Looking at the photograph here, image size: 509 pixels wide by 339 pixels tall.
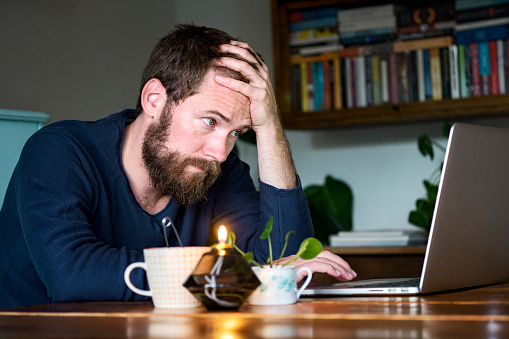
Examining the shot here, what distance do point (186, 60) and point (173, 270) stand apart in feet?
2.52

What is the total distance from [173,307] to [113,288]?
0.24 meters

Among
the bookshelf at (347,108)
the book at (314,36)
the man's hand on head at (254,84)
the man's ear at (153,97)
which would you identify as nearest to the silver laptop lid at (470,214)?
the man's hand on head at (254,84)

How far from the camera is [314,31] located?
311cm

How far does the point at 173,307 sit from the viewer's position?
0.92 metres

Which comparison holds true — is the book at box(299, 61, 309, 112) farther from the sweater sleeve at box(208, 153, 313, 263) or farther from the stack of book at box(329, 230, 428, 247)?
the sweater sleeve at box(208, 153, 313, 263)

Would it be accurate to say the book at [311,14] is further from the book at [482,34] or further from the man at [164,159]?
the man at [164,159]

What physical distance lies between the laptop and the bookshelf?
161 centimetres

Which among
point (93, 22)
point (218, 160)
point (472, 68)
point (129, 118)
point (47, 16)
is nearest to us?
point (218, 160)

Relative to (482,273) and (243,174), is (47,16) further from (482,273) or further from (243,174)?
(482,273)

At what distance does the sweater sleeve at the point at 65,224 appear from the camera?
113cm

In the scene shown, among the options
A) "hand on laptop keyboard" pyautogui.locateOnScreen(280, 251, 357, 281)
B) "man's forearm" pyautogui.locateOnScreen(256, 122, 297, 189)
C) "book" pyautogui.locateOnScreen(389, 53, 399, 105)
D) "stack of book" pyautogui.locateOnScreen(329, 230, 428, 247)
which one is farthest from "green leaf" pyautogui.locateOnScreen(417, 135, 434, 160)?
"hand on laptop keyboard" pyautogui.locateOnScreen(280, 251, 357, 281)

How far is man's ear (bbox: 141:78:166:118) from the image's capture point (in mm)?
1634

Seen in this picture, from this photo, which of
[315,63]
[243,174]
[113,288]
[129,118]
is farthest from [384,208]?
[113,288]

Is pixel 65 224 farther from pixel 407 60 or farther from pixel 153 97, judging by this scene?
pixel 407 60
